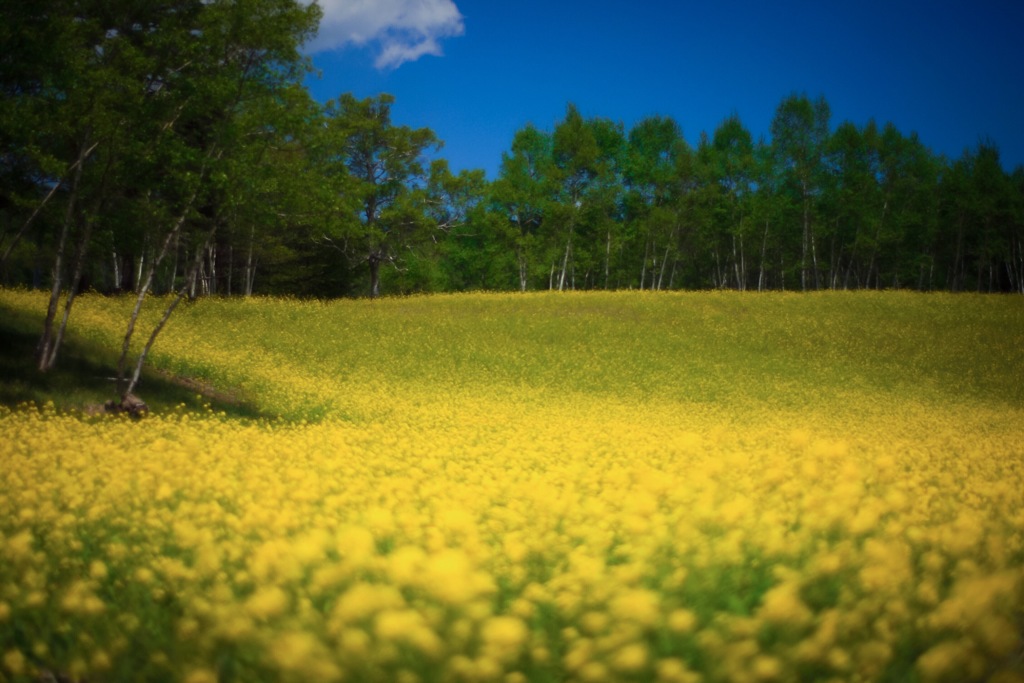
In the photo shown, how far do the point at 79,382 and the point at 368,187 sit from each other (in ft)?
76.6

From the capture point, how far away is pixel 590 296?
3600cm

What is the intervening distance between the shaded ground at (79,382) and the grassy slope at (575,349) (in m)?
0.08

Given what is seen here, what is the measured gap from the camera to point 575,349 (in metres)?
26.2

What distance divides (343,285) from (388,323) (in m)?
17.4

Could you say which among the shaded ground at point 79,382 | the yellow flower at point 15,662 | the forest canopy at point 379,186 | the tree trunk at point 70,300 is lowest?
the yellow flower at point 15,662

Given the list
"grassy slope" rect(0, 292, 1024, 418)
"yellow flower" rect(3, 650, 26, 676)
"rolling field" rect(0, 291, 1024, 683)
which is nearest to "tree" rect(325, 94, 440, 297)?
"grassy slope" rect(0, 292, 1024, 418)

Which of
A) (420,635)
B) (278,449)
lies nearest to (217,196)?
(278,449)

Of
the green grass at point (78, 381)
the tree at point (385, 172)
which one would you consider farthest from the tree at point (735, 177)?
the green grass at point (78, 381)

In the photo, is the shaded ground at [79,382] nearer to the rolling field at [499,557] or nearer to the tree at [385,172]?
the rolling field at [499,557]

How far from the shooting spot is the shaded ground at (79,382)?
1321 cm

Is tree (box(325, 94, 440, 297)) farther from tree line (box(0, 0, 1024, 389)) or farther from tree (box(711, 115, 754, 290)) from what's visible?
tree (box(711, 115, 754, 290))

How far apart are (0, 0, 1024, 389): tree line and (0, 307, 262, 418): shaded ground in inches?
23.8

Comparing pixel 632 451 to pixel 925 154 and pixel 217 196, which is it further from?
pixel 925 154

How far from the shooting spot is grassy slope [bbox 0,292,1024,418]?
741 inches
